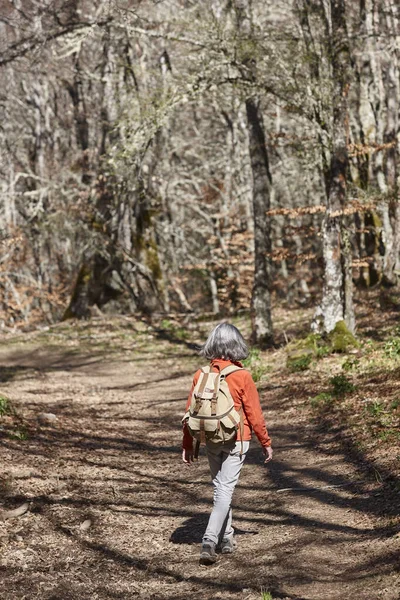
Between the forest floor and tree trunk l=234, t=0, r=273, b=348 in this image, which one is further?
tree trunk l=234, t=0, r=273, b=348

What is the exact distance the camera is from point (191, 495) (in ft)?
25.5

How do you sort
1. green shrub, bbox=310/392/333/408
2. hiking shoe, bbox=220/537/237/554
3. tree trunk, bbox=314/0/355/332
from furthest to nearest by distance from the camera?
tree trunk, bbox=314/0/355/332 → green shrub, bbox=310/392/333/408 → hiking shoe, bbox=220/537/237/554

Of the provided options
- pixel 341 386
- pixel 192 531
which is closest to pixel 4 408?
pixel 192 531

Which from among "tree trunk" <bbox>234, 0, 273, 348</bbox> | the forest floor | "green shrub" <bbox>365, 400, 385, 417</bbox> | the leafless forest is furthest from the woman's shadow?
"tree trunk" <bbox>234, 0, 273, 348</bbox>

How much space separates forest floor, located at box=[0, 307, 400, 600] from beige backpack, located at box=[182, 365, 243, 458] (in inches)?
43.3

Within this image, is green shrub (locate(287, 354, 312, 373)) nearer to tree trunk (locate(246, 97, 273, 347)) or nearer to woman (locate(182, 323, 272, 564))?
tree trunk (locate(246, 97, 273, 347))

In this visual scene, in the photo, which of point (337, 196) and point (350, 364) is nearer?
point (350, 364)

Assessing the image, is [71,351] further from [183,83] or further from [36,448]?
[36,448]

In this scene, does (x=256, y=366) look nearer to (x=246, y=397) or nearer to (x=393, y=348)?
(x=393, y=348)

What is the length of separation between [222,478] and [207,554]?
595 mm

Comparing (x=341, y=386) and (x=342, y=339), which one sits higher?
(x=342, y=339)

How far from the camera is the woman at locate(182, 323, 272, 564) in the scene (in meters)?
5.43

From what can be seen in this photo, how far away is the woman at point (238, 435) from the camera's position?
5434 millimetres

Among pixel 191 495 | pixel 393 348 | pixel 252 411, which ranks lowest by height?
pixel 191 495
